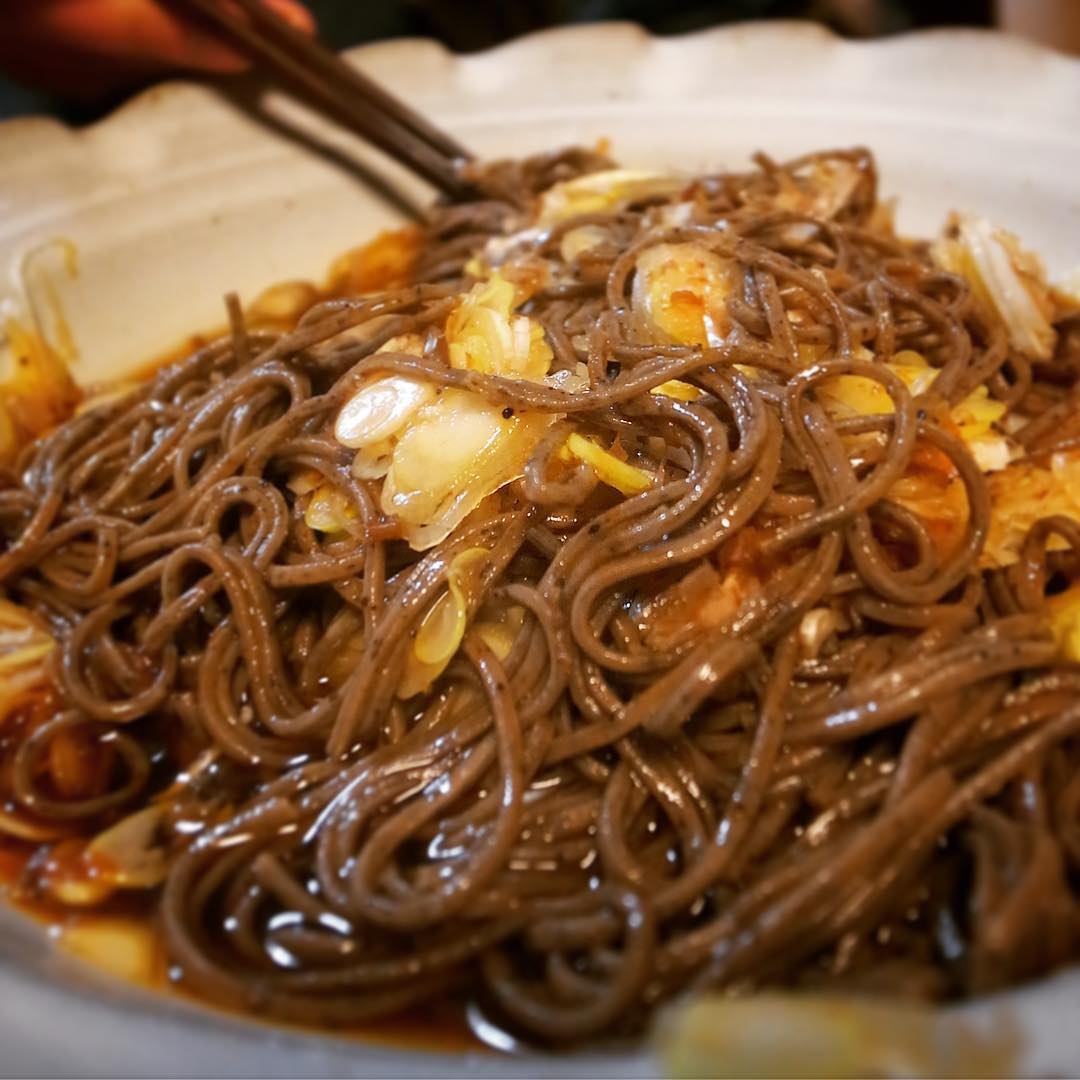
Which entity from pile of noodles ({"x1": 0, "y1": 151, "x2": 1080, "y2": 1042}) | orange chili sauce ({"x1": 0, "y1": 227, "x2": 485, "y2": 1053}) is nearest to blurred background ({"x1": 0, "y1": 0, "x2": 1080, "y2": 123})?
pile of noodles ({"x1": 0, "y1": 151, "x2": 1080, "y2": 1042})

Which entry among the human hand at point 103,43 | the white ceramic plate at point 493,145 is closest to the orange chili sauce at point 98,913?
the white ceramic plate at point 493,145

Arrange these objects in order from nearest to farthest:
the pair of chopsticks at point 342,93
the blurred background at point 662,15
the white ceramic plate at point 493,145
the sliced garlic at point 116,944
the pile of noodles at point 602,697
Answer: the pile of noodles at point 602,697
the sliced garlic at point 116,944
the white ceramic plate at point 493,145
the pair of chopsticks at point 342,93
the blurred background at point 662,15

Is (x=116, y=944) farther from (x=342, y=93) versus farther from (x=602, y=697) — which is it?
(x=342, y=93)

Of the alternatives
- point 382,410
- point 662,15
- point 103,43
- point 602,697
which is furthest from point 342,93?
point 602,697

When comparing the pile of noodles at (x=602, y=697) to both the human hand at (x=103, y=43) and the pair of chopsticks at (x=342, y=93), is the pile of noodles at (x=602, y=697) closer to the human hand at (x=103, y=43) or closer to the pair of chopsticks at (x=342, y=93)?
the pair of chopsticks at (x=342, y=93)

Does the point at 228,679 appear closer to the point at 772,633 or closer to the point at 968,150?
the point at 772,633

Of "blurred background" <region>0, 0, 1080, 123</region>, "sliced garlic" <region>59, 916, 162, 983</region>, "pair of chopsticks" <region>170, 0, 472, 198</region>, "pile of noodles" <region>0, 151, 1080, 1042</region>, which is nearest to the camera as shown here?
"pile of noodles" <region>0, 151, 1080, 1042</region>

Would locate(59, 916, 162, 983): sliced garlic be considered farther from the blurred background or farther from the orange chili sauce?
the blurred background
